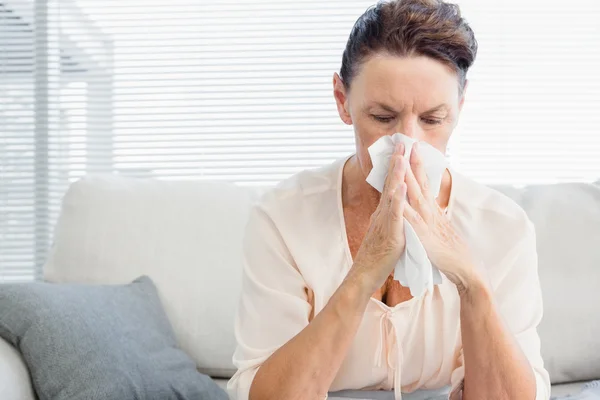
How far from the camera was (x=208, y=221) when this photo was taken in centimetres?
224

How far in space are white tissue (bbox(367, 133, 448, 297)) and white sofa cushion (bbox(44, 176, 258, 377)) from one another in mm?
924

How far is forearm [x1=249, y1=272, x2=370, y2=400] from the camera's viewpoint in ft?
4.46

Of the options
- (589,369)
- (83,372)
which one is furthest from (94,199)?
(589,369)

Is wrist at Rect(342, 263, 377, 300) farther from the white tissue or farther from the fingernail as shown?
the fingernail

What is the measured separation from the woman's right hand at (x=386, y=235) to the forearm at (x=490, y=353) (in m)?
0.17

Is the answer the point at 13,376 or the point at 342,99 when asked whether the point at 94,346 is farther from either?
the point at 342,99

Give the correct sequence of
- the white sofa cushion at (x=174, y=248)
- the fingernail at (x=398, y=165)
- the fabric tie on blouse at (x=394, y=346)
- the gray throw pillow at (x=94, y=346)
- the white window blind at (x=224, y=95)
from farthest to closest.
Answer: the white window blind at (x=224, y=95) → the white sofa cushion at (x=174, y=248) → the gray throw pillow at (x=94, y=346) → the fabric tie on blouse at (x=394, y=346) → the fingernail at (x=398, y=165)

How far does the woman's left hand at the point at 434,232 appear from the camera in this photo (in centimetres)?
133

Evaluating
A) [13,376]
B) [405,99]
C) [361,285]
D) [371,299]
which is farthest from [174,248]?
[405,99]

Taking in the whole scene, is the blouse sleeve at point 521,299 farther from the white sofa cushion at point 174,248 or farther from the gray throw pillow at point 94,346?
the white sofa cushion at point 174,248

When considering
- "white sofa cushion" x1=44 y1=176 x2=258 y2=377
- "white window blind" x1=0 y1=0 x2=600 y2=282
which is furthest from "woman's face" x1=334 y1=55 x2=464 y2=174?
"white window blind" x1=0 y1=0 x2=600 y2=282

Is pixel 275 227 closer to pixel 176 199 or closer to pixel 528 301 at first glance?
pixel 528 301

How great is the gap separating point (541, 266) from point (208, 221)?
3.26 ft

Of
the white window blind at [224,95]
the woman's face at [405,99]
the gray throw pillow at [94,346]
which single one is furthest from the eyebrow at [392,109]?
the white window blind at [224,95]
